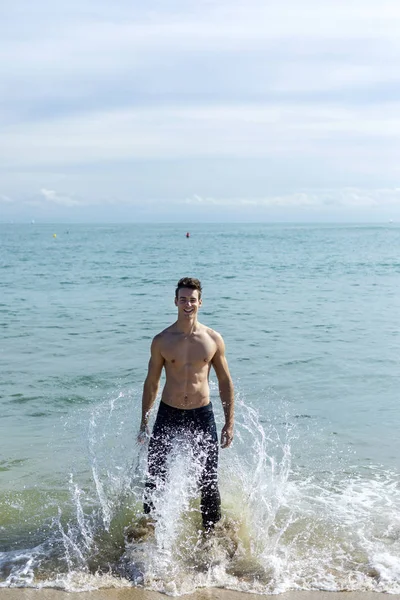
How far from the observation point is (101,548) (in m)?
6.08

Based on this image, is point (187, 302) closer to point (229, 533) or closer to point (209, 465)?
point (209, 465)

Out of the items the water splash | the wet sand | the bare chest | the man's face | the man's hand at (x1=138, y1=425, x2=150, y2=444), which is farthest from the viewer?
the man's hand at (x1=138, y1=425, x2=150, y2=444)

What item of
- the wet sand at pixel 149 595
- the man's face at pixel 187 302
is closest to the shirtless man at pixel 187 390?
the man's face at pixel 187 302

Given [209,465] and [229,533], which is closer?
[209,465]

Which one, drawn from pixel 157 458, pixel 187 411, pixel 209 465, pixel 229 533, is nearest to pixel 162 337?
pixel 187 411

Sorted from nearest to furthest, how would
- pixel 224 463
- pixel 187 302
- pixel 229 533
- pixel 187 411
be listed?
pixel 187 302 → pixel 187 411 → pixel 229 533 → pixel 224 463

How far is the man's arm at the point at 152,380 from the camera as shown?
5.95 m

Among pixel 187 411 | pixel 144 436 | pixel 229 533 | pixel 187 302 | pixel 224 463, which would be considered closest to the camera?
pixel 187 302

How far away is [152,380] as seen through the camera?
6.00 meters

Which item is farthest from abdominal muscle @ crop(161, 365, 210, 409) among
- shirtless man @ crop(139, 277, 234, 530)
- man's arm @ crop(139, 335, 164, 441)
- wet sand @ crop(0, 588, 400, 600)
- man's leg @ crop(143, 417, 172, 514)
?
wet sand @ crop(0, 588, 400, 600)

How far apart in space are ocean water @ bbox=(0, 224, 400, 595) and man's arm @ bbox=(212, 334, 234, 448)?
0.45 m

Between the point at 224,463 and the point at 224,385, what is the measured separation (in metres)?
1.47

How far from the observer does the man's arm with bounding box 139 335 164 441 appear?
19.5ft

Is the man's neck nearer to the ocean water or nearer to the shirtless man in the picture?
the shirtless man
